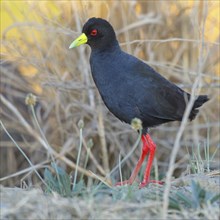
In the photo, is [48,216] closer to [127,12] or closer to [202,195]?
[202,195]

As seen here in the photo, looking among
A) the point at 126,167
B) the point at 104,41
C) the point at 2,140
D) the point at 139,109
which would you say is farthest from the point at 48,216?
the point at 2,140

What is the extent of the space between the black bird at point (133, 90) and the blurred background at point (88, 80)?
152cm

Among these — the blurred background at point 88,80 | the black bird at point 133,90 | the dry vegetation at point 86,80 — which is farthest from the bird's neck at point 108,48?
the blurred background at point 88,80

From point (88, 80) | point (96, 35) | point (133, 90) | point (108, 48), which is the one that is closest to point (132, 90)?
point (133, 90)

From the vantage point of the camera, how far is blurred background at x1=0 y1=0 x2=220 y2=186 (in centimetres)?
630

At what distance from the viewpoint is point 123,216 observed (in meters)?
2.76

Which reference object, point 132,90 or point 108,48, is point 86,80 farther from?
point 132,90


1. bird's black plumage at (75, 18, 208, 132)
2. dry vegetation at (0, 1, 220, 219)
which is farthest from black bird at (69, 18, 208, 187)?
dry vegetation at (0, 1, 220, 219)

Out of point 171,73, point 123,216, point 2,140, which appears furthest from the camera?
point 2,140

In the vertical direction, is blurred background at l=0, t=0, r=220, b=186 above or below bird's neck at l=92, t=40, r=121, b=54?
below

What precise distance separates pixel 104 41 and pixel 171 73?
6.06 ft

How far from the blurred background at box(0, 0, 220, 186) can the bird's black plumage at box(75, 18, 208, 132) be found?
5.09 feet

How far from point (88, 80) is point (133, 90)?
1.92m

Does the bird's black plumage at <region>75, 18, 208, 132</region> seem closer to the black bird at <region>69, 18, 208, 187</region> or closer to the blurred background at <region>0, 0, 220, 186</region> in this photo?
Result: the black bird at <region>69, 18, 208, 187</region>
